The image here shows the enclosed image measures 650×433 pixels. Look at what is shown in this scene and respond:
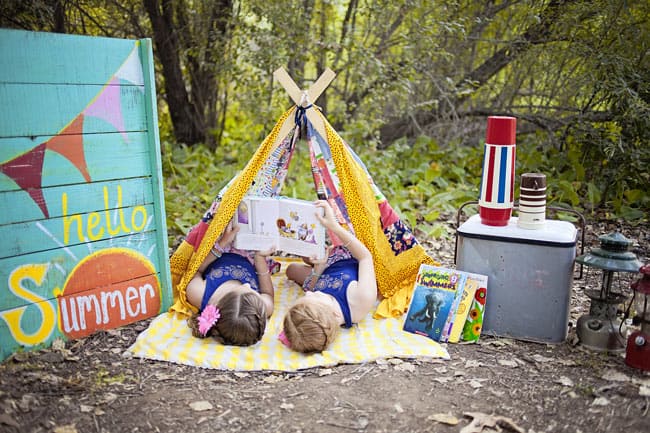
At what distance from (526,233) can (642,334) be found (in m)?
0.72

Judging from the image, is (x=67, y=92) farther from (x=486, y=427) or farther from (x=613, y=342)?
(x=613, y=342)

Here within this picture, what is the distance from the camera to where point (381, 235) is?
378cm

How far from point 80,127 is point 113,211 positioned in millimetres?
477

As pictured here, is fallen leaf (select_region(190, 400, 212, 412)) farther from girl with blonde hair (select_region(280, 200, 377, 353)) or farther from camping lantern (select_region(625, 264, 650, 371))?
camping lantern (select_region(625, 264, 650, 371))

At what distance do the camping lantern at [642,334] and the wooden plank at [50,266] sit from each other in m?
2.60

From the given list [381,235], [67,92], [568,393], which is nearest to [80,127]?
[67,92]

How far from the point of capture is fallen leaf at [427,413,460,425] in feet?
8.15

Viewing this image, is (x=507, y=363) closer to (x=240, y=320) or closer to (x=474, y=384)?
(x=474, y=384)

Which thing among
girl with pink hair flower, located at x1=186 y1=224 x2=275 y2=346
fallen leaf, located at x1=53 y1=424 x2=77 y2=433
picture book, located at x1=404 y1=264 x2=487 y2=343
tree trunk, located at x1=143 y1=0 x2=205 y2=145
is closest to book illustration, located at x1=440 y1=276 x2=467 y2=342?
picture book, located at x1=404 y1=264 x2=487 y2=343

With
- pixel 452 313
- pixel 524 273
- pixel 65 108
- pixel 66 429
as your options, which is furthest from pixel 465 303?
pixel 65 108

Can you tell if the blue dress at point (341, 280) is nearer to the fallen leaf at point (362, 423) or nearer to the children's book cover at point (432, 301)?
the children's book cover at point (432, 301)

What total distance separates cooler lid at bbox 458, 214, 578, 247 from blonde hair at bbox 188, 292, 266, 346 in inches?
46.5

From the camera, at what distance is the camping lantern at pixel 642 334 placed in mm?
2844

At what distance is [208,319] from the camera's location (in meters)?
3.11
